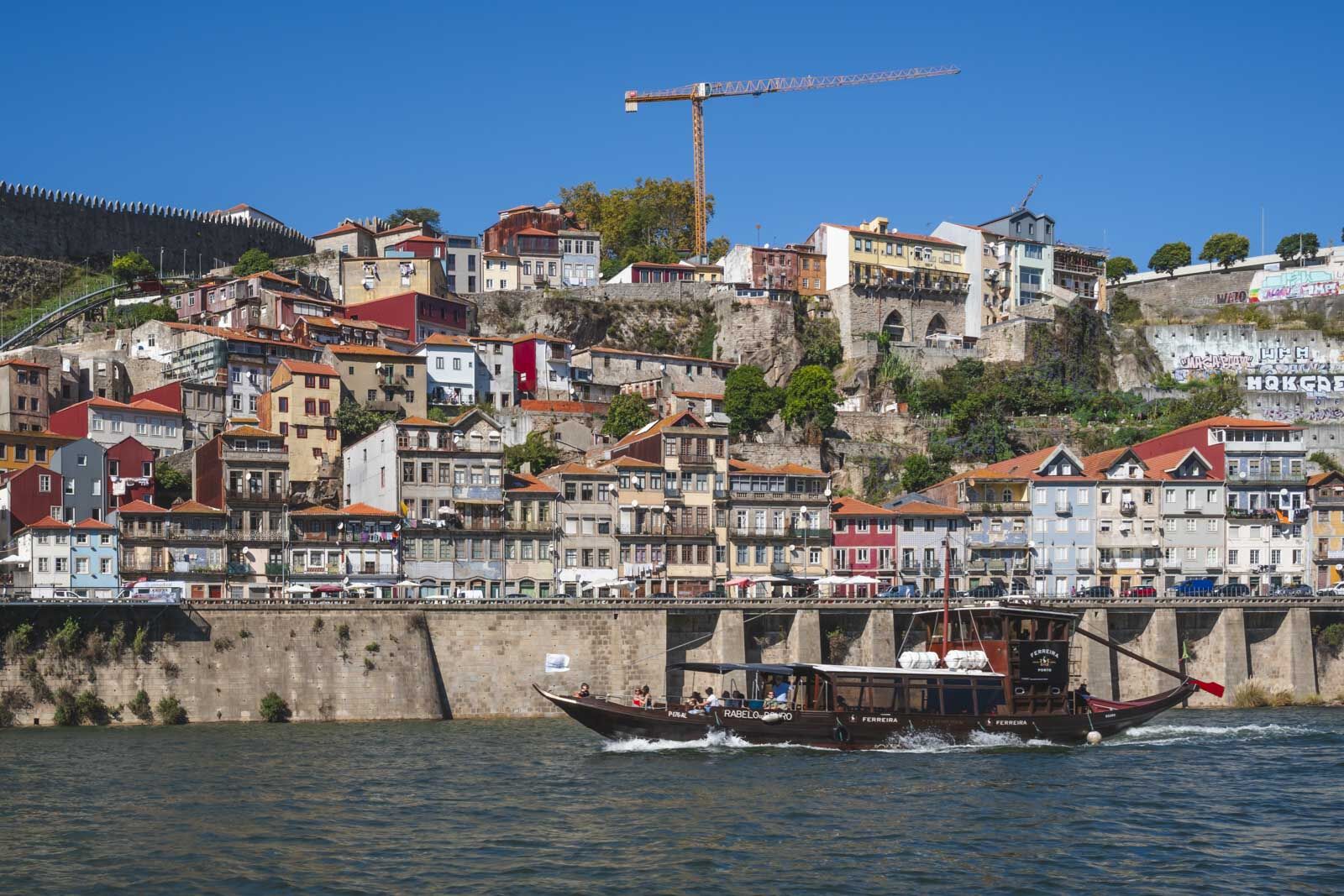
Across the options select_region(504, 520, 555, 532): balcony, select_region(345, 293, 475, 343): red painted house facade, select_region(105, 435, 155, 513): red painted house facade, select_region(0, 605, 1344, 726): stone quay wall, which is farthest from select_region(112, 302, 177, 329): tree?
select_region(0, 605, 1344, 726): stone quay wall

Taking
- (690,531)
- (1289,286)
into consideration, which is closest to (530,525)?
(690,531)

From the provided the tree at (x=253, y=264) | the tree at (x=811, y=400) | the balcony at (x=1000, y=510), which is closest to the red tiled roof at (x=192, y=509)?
the balcony at (x=1000, y=510)

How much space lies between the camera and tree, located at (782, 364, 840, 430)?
97438 millimetres

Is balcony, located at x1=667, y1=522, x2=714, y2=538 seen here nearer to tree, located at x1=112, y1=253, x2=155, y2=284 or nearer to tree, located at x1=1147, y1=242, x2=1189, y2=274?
tree, located at x1=112, y1=253, x2=155, y2=284

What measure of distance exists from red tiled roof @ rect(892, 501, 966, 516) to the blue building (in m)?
37.1

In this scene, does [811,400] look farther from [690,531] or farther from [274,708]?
[274,708]

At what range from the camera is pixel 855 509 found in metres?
81.8

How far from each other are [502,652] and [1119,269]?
100205 mm

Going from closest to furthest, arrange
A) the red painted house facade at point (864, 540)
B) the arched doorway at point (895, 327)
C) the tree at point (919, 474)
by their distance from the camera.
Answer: the red painted house facade at point (864, 540) → the tree at point (919, 474) → the arched doorway at point (895, 327)

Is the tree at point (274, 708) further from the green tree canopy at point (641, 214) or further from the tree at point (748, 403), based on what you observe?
the green tree canopy at point (641, 214)

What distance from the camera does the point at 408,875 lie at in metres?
35.2

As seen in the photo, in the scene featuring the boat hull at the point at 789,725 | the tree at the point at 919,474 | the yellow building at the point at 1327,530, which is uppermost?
the tree at the point at 919,474

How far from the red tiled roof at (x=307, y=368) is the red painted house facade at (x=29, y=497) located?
1357cm

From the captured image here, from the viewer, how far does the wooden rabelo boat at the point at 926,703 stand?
175 ft
